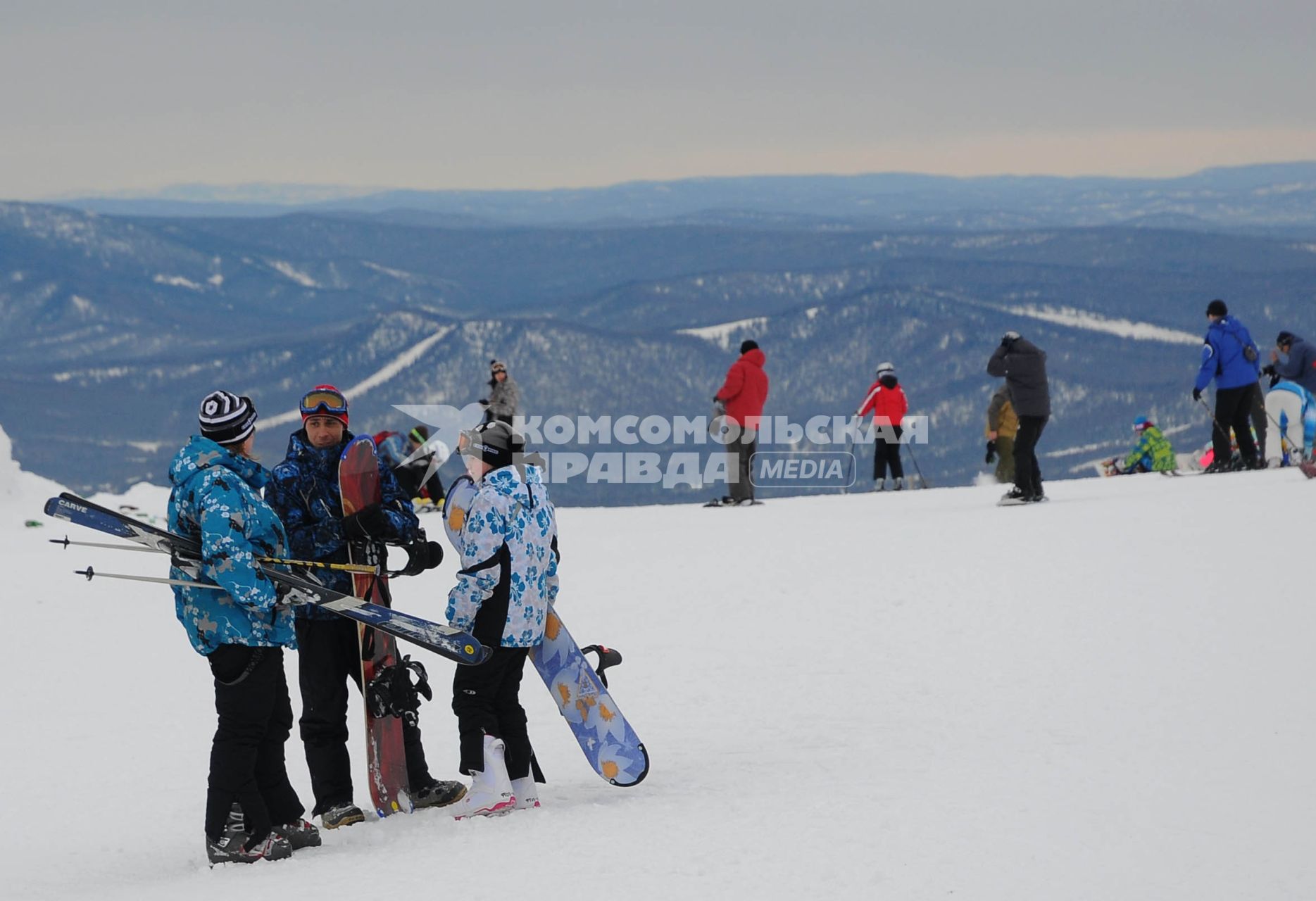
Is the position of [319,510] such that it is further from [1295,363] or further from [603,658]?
[1295,363]

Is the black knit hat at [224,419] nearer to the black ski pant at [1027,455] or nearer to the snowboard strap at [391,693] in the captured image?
the snowboard strap at [391,693]

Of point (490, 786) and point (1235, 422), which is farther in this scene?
point (1235, 422)

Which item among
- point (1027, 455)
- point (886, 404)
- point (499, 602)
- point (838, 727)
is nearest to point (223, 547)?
point (499, 602)

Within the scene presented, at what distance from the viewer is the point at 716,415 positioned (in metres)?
16.2

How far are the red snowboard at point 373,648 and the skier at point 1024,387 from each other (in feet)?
26.7

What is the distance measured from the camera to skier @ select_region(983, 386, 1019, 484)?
1772cm

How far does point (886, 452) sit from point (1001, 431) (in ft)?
4.81

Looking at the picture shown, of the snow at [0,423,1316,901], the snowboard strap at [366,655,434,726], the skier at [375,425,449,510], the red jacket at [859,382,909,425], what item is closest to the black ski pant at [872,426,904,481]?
the red jacket at [859,382,909,425]

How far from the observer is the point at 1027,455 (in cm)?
1280

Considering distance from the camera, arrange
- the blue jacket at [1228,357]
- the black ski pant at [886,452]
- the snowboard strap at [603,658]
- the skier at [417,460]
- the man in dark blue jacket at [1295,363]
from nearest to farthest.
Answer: the snowboard strap at [603,658] < the blue jacket at [1228,357] < the skier at [417,460] < the man in dark blue jacket at [1295,363] < the black ski pant at [886,452]

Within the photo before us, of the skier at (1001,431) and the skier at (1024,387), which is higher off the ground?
the skier at (1024,387)

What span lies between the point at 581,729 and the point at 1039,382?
8026 mm

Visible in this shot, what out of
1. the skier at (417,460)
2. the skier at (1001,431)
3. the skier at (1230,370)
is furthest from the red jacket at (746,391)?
the skier at (1230,370)

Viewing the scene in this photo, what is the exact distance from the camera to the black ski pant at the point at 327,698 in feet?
17.7
